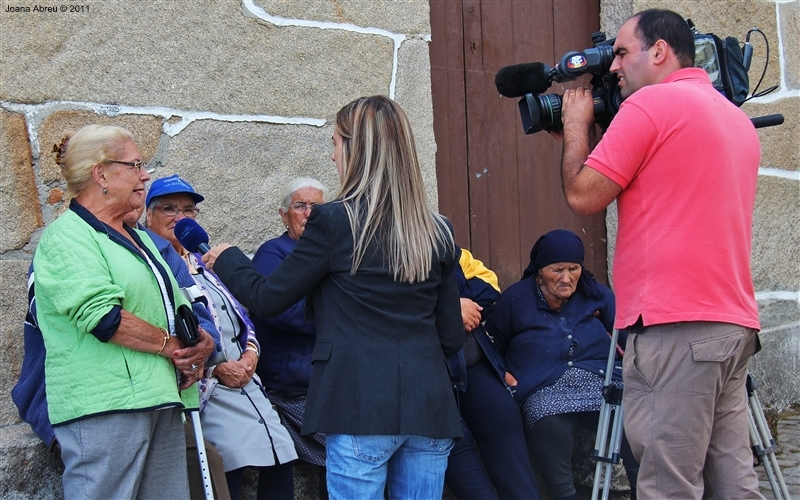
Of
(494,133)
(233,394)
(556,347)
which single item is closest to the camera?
(233,394)

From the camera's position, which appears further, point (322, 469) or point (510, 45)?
point (510, 45)

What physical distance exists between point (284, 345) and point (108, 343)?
40.8 inches

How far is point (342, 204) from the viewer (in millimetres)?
2471

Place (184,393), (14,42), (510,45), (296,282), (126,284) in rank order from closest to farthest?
1. (296,282)
2. (126,284)
3. (184,393)
4. (14,42)
5. (510,45)

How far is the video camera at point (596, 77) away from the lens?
9.38ft

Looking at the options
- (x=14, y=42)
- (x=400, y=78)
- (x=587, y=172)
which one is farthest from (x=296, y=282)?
(x=400, y=78)

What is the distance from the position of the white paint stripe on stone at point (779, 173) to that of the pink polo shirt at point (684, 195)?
3.08m

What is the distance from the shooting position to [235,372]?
3.30 metres

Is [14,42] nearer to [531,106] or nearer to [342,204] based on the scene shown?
[342,204]

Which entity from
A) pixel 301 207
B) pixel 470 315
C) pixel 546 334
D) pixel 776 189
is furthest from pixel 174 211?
pixel 776 189

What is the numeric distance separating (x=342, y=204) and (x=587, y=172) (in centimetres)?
72

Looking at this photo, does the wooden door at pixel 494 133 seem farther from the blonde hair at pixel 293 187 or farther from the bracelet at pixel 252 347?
the bracelet at pixel 252 347

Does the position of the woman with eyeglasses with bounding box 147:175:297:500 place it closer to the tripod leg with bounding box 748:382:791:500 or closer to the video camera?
the video camera

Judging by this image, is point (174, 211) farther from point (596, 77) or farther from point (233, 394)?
point (596, 77)
